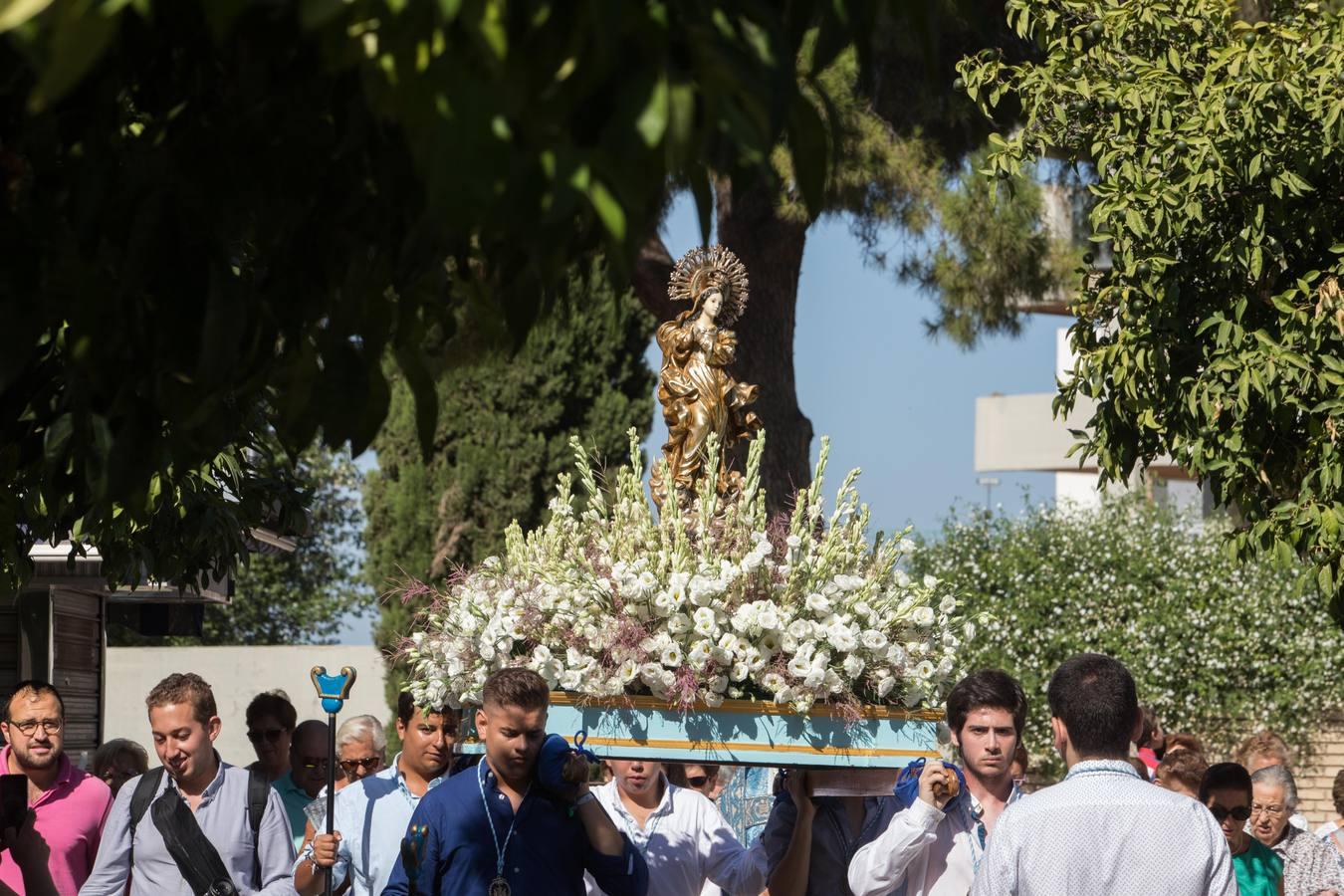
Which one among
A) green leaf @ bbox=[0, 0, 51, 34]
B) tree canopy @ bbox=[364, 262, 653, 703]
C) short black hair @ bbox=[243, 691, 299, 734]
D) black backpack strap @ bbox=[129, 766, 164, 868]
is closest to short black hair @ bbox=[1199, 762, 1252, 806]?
black backpack strap @ bbox=[129, 766, 164, 868]

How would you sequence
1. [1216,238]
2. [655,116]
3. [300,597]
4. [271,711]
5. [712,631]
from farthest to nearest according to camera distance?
1. [300,597]
2. [271,711]
3. [1216,238]
4. [712,631]
5. [655,116]

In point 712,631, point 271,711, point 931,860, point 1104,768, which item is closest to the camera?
point 1104,768

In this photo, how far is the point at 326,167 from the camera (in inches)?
92.3

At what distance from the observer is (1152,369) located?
7.56 m

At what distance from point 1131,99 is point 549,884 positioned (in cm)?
434

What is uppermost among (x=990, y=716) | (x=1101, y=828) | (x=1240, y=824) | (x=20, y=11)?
(x=20, y=11)

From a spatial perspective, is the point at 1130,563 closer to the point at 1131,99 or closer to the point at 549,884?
the point at 1131,99

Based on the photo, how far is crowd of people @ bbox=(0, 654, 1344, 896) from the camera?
4.02 meters

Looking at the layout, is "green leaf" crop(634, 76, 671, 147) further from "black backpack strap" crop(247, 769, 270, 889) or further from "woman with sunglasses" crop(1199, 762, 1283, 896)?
"woman with sunglasses" crop(1199, 762, 1283, 896)

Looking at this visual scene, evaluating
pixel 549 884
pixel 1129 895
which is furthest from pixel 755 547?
A: pixel 1129 895

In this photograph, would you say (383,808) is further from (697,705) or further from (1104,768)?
(1104,768)

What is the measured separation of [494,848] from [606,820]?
324 mm

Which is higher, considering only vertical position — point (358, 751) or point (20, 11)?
point (20, 11)

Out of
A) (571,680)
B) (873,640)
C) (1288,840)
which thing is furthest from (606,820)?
(1288,840)
